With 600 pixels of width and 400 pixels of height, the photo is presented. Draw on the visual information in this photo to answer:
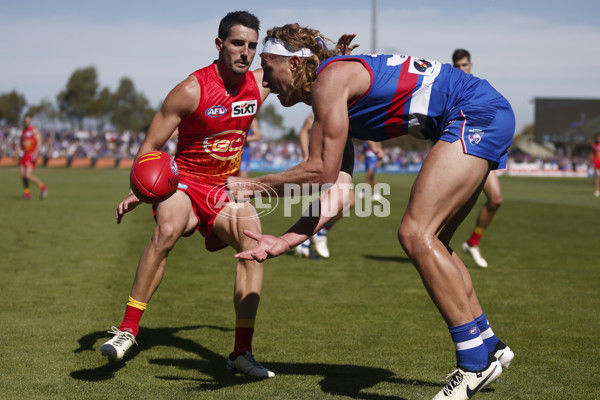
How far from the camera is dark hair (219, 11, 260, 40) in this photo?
511 centimetres

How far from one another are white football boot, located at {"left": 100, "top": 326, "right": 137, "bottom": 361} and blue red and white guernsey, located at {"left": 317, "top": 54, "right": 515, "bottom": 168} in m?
2.12

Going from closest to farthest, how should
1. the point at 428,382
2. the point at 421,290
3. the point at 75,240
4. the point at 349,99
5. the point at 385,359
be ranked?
the point at 349,99 < the point at 428,382 < the point at 385,359 < the point at 421,290 < the point at 75,240

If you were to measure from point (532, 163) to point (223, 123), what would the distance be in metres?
68.9

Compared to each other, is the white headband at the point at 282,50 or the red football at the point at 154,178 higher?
the white headband at the point at 282,50

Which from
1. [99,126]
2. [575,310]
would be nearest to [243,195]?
[575,310]

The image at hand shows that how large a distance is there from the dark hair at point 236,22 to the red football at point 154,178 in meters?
1.11

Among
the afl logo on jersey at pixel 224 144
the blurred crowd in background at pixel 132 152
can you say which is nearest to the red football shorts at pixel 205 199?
the afl logo on jersey at pixel 224 144

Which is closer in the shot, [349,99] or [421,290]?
[349,99]

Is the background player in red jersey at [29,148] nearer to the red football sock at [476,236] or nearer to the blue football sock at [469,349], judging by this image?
the red football sock at [476,236]

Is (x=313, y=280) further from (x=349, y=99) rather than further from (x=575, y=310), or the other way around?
(x=349, y=99)

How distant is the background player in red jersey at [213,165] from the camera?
197 inches

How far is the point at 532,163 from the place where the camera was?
69.9 meters

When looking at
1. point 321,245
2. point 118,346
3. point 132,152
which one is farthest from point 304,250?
point 132,152

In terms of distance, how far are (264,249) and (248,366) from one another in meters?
1.17
